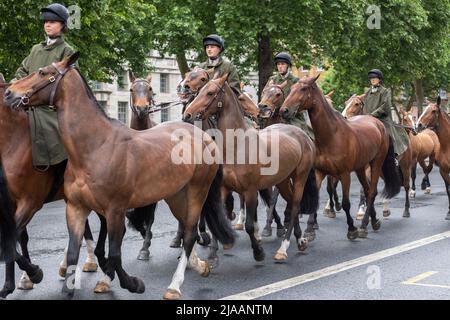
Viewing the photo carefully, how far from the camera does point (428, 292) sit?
23.6 feet

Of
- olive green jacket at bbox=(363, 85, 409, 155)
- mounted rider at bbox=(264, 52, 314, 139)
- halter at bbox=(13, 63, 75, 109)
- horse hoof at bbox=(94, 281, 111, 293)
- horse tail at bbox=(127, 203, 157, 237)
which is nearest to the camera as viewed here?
halter at bbox=(13, 63, 75, 109)

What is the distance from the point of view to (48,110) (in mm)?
7348

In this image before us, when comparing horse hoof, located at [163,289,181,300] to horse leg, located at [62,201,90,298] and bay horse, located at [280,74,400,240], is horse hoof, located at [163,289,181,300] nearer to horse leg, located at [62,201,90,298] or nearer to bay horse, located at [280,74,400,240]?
horse leg, located at [62,201,90,298]

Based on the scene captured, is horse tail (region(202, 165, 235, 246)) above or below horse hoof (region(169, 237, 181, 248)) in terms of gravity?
above

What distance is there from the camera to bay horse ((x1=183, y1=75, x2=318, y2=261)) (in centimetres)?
827

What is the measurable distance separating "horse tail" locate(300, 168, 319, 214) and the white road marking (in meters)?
1.37

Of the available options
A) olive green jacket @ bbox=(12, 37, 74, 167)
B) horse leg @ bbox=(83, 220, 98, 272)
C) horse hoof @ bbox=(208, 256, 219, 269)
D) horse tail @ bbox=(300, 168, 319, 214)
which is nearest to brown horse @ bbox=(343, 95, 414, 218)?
horse tail @ bbox=(300, 168, 319, 214)

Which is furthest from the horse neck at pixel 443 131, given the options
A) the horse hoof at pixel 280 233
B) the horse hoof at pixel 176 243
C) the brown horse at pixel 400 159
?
the horse hoof at pixel 176 243

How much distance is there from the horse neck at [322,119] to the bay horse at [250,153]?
2.59ft

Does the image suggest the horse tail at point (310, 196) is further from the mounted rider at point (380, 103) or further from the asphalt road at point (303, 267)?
the mounted rider at point (380, 103)

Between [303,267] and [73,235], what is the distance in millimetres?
3359

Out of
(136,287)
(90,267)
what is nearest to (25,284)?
(90,267)

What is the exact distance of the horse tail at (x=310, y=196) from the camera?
10641mm
